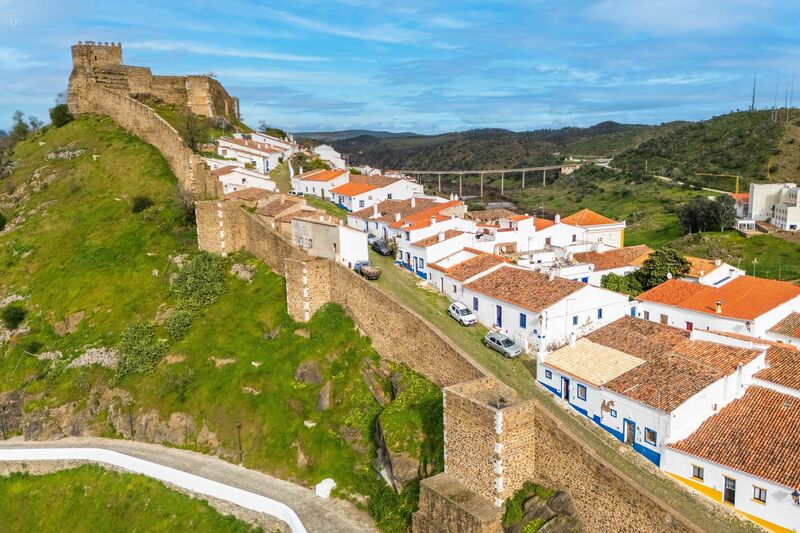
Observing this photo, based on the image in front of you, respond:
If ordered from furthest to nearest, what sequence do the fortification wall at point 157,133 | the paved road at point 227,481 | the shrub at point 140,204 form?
the fortification wall at point 157,133 < the shrub at point 140,204 < the paved road at point 227,481

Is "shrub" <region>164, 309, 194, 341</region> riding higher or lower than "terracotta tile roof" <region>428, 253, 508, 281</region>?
lower

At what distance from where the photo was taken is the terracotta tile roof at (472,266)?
1217 inches

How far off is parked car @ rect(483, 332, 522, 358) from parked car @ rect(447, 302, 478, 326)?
6.47 ft

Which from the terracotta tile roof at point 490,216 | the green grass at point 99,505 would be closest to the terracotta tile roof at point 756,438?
the green grass at point 99,505

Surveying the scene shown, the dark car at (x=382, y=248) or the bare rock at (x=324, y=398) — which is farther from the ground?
the dark car at (x=382, y=248)

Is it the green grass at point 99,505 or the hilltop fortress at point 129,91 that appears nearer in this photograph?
the green grass at point 99,505

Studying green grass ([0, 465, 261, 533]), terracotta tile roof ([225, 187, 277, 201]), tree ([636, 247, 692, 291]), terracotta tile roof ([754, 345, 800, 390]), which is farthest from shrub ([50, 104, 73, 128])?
terracotta tile roof ([754, 345, 800, 390])

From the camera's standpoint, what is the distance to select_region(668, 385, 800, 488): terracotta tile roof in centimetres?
1700

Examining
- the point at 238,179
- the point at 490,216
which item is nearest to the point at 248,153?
the point at 238,179

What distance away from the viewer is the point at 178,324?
31.6 meters

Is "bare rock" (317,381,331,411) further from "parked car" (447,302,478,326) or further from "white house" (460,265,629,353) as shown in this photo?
"white house" (460,265,629,353)

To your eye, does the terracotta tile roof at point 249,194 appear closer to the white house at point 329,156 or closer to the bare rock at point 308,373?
the bare rock at point 308,373

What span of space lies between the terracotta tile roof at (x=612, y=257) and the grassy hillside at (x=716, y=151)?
5153 cm

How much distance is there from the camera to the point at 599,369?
2258 cm
